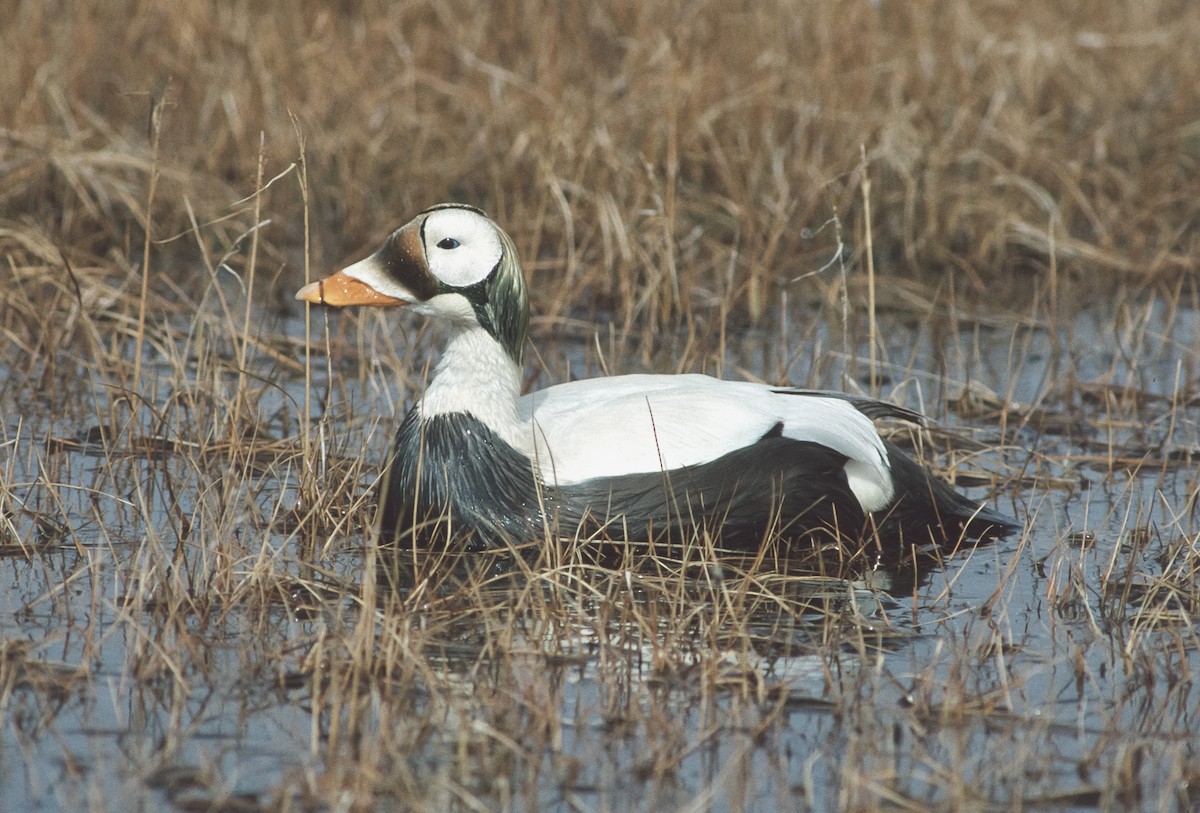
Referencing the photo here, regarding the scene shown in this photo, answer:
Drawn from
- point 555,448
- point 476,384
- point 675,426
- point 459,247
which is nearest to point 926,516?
point 675,426

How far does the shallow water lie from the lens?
326 cm

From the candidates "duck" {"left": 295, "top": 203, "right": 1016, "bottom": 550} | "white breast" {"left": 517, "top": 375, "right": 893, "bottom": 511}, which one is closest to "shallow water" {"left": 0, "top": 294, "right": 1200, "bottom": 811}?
"duck" {"left": 295, "top": 203, "right": 1016, "bottom": 550}

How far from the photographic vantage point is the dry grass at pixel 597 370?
11.2 feet

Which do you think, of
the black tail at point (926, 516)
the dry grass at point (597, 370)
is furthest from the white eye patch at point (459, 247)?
the black tail at point (926, 516)

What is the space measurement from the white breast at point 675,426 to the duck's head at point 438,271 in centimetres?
38

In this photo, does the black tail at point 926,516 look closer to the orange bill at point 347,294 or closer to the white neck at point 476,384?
the white neck at point 476,384

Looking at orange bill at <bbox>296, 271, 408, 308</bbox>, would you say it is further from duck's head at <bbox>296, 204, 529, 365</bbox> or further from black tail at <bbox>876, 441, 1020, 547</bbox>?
black tail at <bbox>876, 441, 1020, 547</bbox>

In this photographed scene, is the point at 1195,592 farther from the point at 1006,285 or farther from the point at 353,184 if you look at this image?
the point at 353,184

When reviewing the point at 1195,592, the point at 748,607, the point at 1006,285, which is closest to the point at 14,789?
the point at 748,607

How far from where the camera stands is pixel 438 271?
4898mm

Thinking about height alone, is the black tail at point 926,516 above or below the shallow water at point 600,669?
above

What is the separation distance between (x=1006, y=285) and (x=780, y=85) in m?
1.45

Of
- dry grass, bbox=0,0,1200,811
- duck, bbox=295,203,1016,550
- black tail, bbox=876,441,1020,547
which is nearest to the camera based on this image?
dry grass, bbox=0,0,1200,811

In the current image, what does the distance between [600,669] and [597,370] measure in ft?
9.66
